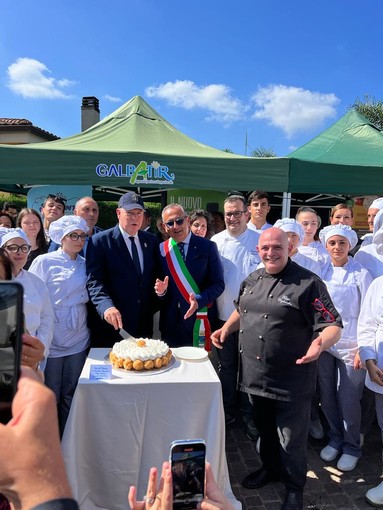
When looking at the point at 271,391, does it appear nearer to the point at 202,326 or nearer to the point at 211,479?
the point at 202,326

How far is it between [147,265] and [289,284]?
1.30 m

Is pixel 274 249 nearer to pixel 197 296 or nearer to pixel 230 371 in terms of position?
pixel 197 296

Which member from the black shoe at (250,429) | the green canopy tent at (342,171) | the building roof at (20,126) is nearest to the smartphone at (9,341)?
the black shoe at (250,429)

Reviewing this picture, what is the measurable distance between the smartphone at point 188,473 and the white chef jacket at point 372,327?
6.18ft

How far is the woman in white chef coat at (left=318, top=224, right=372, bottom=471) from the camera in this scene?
2.75 m

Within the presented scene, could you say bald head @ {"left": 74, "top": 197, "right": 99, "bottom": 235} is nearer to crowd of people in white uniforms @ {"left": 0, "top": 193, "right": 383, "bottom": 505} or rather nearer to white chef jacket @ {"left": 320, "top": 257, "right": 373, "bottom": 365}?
crowd of people in white uniforms @ {"left": 0, "top": 193, "right": 383, "bottom": 505}

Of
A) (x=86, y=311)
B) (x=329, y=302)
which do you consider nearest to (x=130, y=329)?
(x=86, y=311)

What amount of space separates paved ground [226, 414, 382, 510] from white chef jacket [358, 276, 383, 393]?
77cm

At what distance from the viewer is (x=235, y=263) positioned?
135 inches

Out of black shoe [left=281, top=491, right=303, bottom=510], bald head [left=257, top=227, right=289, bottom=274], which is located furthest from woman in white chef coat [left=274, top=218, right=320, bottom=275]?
black shoe [left=281, top=491, right=303, bottom=510]

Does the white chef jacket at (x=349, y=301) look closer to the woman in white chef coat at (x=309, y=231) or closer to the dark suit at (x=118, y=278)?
the woman in white chef coat at (x=309, y=231)

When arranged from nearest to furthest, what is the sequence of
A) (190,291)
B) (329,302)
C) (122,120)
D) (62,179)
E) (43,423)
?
(43,423) → (329,302) → (190,291) → (62,179) → (122,120)

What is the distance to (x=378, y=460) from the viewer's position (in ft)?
9.61

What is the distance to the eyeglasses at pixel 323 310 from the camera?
208cm
